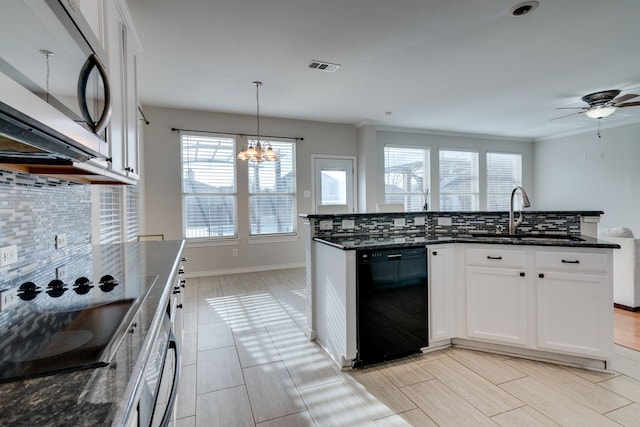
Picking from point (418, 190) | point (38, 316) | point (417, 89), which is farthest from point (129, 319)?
point (418, 190)

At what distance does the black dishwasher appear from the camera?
2.25 m

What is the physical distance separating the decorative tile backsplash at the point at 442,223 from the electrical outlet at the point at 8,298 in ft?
6.40

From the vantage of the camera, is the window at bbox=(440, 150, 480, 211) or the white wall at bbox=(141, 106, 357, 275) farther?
the window at bbox=(440, 150, 480, 211)

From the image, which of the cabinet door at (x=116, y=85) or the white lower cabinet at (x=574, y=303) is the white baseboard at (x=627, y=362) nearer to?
the white lower cabinet at (x=574, y=303)

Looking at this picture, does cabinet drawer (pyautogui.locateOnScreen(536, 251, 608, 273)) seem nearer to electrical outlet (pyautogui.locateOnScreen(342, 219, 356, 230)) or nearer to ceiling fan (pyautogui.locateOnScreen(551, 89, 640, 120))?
electrical outlet (pyautogui.locateOnScreen(342, 219, 356, 230))

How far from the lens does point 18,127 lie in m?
0.69

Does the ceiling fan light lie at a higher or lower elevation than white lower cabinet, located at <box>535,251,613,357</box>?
higher

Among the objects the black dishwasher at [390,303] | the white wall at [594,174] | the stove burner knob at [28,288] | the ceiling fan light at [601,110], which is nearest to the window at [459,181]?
the white wall at [594,174]

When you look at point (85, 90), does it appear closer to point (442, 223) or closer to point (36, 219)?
point (36, 219)

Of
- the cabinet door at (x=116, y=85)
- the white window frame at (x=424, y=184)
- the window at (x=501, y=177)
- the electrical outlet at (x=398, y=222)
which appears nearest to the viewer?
the cabinet door at (x=116, y=85)

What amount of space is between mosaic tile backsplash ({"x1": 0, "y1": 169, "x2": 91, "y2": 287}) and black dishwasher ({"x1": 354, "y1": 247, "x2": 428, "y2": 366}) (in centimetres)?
177

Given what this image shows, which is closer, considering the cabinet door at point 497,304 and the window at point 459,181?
the cabinet door at point 497,304

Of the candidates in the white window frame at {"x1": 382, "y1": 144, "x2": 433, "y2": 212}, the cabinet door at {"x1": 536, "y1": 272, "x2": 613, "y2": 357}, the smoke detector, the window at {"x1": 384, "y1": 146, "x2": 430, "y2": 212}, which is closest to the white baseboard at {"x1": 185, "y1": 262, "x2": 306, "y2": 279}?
the window at {"x1": 384, "y1": 146, "x2": 430, "y2": 212}

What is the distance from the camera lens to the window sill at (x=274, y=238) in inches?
217
